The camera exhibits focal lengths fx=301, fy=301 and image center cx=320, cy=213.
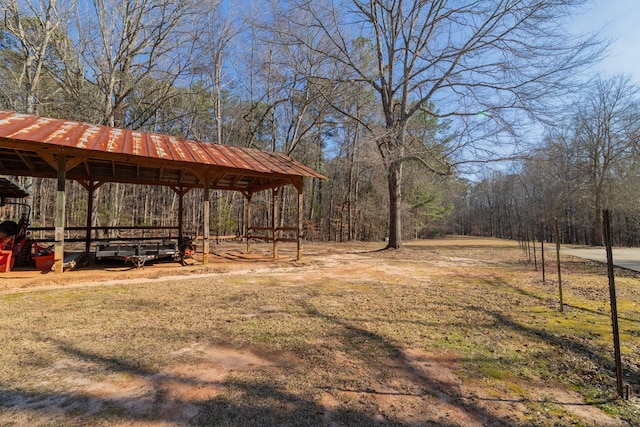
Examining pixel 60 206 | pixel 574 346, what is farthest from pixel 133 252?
pixel 574 346

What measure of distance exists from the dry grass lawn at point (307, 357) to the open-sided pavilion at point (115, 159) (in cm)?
264

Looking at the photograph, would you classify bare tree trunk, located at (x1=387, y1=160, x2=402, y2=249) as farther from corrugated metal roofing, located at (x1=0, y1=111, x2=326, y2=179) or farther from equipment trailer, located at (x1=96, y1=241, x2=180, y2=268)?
equipment trailer, located at (x1=96, y1=241, x2=180, y2=268)

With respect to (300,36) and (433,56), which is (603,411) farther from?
(300,36)

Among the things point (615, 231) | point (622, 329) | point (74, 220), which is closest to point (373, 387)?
point (622, 329)

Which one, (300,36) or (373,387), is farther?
(300,36)

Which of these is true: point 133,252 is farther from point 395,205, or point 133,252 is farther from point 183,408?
point 395,205

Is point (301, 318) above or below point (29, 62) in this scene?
below

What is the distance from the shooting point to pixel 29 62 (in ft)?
39.9

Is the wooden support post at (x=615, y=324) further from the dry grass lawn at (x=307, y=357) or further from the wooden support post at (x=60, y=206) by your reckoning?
the wooden support post at (x=60, y=206)

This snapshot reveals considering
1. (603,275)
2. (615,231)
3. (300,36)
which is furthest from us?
(615,231)

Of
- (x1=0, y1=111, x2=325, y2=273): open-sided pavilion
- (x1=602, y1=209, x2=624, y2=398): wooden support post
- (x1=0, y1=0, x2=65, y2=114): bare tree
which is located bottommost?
(x1=602, y1=209, x2=624, y2=398): wooden support post

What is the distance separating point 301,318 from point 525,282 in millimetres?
5906

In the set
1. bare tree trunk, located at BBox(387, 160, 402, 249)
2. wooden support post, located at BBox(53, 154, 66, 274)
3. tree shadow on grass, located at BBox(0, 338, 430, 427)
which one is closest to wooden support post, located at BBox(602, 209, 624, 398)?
tree shadow on grass, located at BBox(0, 338, 430, 427)

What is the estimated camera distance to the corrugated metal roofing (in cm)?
618
